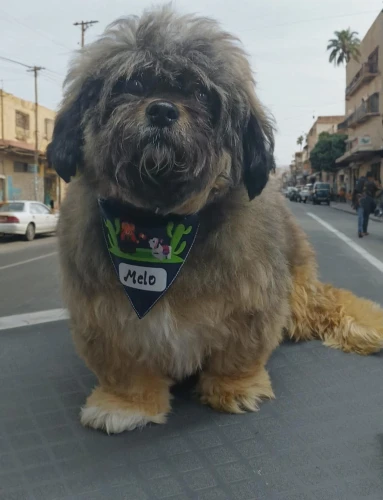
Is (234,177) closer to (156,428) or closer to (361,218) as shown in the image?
(156,428)

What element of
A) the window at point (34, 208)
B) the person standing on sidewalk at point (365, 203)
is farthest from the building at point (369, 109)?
the window at point (34, 208)

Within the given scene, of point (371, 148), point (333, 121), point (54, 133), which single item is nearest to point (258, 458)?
point (54, 133)

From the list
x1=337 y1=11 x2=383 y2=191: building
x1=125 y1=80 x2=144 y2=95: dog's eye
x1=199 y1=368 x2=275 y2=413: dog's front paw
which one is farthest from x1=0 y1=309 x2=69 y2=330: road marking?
x1=337 y1=11 x2=383 y2=191: building

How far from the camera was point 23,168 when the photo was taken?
106 feet

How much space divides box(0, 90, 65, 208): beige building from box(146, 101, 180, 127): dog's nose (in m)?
28.3

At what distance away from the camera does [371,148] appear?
4028 centimetres

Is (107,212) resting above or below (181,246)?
above

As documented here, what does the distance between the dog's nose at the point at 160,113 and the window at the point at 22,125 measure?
32.1 meters

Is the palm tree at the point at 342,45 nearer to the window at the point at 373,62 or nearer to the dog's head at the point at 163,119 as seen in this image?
the window at the point at 373,62

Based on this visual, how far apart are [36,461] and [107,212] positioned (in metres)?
1.10

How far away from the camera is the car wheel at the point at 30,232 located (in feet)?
58.3

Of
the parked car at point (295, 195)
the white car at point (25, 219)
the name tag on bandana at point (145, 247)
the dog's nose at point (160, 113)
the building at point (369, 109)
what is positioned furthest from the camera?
the parked car at point (295, 195)

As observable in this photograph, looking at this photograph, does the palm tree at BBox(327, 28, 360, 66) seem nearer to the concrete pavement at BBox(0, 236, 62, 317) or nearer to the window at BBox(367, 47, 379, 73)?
the window at BBox(367, 47, 379, 73)

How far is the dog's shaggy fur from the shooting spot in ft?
6.51
